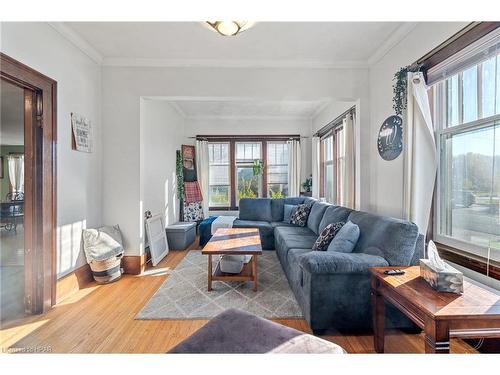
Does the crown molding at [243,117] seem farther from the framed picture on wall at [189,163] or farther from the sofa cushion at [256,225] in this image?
the sofa cushion at [256,225]

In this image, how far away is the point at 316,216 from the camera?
12.8 ft

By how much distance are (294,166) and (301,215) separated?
6.41 ft

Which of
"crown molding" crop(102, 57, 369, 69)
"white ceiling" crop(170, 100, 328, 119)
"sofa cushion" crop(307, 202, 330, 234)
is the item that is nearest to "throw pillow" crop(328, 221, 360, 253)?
"sofa cushion" crop(307, 202, 330, 234)

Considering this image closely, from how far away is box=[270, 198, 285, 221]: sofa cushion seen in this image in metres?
5.02

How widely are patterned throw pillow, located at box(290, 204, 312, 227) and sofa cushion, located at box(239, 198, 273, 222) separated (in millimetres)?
608

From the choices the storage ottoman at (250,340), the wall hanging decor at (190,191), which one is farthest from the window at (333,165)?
the storage ottoman at (250,340)

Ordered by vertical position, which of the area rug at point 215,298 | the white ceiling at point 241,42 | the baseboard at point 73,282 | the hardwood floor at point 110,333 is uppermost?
the white ceiling at point 241,42

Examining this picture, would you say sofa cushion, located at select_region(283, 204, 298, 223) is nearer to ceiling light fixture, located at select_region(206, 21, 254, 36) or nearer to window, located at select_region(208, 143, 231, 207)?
Result: window, located at select_region(208, 143, 231, 207)

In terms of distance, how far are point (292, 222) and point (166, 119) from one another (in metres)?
3.18

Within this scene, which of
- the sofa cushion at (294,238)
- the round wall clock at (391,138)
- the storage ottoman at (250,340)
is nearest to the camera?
the storage ottoman at (250,340)

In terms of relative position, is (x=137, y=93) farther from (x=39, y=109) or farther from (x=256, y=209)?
(x=256, y=209)

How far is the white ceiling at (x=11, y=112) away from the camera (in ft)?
12.1

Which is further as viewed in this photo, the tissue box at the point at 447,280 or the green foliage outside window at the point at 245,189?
the green foliage outside window at the point at 245,189
